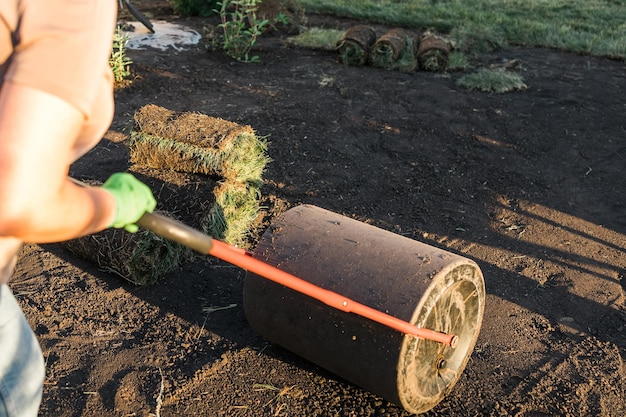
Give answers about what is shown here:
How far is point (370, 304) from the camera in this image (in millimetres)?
2795

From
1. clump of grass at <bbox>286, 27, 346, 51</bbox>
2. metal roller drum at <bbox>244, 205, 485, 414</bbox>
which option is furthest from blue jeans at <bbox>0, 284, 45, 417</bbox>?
clump of grass at <bbox>286, 27, 346, 51</bbox>

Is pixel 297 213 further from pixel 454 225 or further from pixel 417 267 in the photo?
pixel 454 225

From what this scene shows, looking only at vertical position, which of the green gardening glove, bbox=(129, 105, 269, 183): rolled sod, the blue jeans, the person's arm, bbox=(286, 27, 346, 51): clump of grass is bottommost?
bbox=(286, 27, 346, 51): clump of grass

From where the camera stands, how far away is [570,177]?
5746 mm

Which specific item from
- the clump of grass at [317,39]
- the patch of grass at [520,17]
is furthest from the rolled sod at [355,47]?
the patch of grass at [520,17]

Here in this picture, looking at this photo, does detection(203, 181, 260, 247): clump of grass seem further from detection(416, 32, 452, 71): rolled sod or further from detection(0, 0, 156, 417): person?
detection(416, 32, 452, 71): rolled sod

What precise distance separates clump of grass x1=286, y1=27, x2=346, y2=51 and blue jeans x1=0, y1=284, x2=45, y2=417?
25.5 feet

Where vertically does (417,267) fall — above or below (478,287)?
above

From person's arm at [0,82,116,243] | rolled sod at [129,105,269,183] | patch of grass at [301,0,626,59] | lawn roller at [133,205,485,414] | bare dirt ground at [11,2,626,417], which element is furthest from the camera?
patch of grass at [301,0,626,59]

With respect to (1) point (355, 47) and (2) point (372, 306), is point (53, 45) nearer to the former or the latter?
(2) point (372, 306)

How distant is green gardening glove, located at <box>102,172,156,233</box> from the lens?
177cm

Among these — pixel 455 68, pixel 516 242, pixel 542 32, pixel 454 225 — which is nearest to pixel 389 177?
pixel 454 225

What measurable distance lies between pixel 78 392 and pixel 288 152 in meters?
3.20

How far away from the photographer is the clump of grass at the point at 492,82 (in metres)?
7.79
